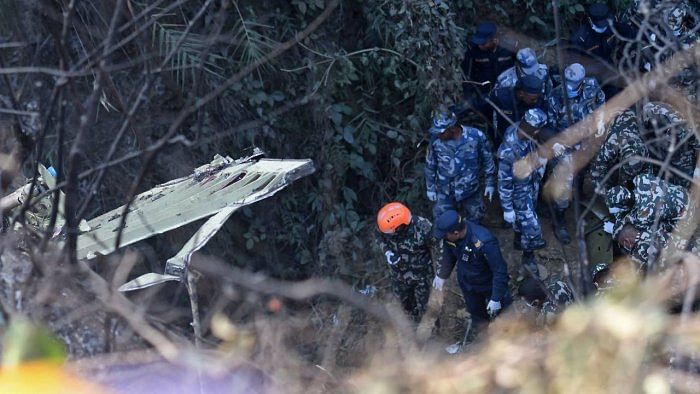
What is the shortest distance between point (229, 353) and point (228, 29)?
5998 millimetres

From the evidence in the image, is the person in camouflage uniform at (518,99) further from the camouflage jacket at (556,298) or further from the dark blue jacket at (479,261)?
the camouflage jacket at (556,298)

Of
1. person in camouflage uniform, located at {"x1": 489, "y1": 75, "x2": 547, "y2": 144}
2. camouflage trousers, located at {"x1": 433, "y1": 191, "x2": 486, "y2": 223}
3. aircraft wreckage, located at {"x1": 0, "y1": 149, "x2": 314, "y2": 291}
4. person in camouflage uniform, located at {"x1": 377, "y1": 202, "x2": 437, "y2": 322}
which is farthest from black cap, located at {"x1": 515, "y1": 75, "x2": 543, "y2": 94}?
aircraft wreckage, located at {"x1": 0, "y1": 149, "x2": 314, "y2": 291}

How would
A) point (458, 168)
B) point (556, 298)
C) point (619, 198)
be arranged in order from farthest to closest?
point (458, 168)
point (619, 198)
point (556, 298)

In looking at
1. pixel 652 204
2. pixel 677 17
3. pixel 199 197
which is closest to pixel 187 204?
pixel 199 197

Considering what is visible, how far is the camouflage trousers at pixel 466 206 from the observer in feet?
26.4

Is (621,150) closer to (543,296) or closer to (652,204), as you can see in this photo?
(652,204)

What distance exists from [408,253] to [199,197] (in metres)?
1.93

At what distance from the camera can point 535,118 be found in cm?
743

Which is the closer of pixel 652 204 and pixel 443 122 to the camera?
pixel 652 204

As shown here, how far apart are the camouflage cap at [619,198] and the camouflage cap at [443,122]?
4.63 ft

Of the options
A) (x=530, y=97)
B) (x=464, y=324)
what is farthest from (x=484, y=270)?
(x=530, y=97)

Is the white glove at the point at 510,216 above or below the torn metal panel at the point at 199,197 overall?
below

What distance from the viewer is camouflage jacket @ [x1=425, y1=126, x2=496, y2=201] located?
25.5 feet

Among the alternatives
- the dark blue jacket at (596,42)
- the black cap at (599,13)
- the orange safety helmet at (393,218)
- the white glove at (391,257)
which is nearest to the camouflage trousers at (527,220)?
the white glove at (391,257)
